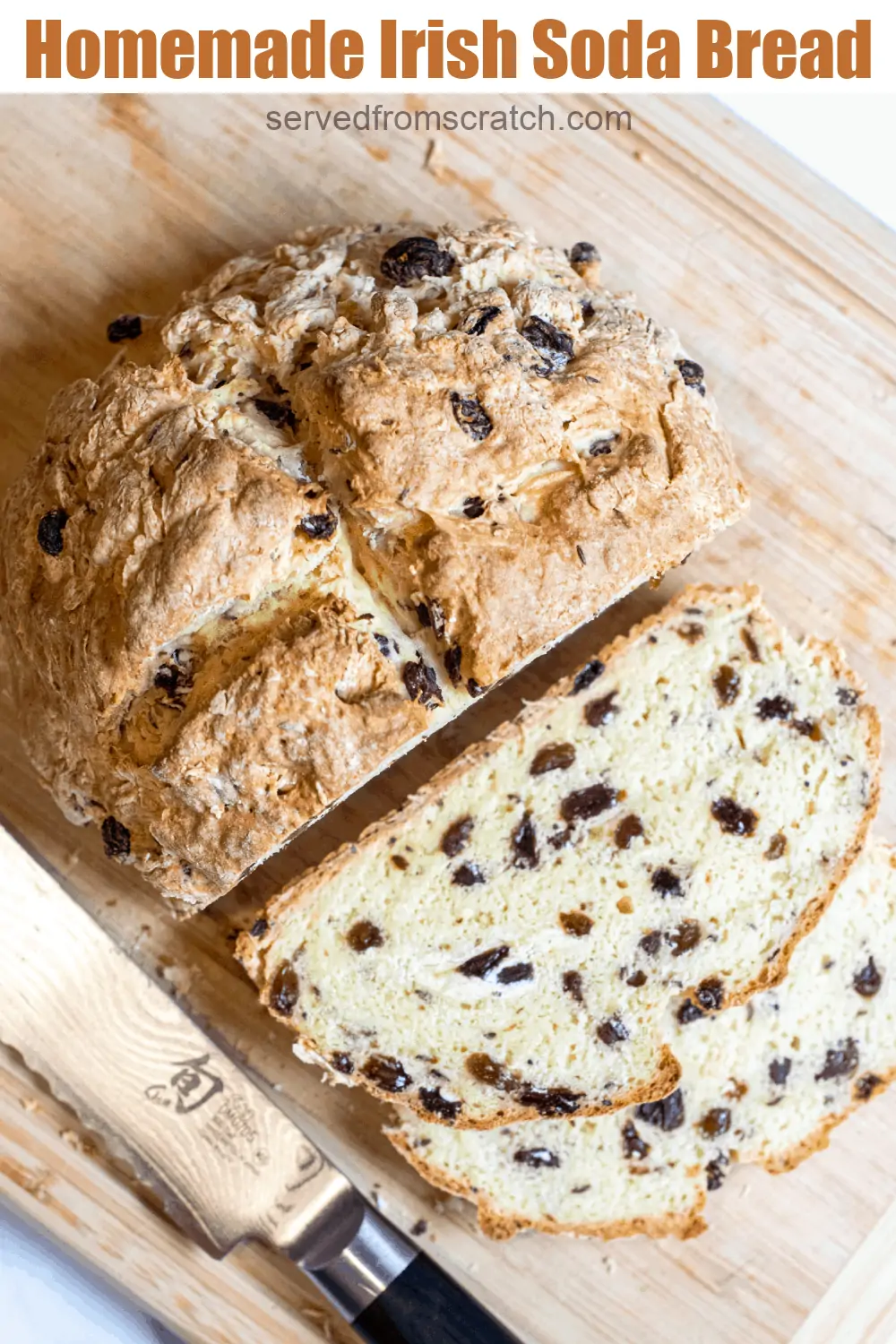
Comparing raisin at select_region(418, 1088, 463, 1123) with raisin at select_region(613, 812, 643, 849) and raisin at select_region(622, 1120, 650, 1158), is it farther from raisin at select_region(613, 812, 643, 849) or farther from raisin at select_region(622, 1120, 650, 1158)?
raisin at select_region(613, 812, 643, 849)

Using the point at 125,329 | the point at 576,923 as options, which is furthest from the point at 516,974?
the point at 125,329

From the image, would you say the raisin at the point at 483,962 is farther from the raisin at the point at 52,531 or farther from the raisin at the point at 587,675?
the raisin at the point at 52,531

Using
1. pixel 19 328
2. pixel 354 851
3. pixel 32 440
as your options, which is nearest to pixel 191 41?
pixel 19 328

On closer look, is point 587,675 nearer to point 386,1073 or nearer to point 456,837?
point 456,837

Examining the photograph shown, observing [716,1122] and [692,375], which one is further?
[716,1122]

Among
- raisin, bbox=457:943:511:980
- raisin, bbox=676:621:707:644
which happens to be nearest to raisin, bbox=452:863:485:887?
raisin, bbox=457:943:511:980
